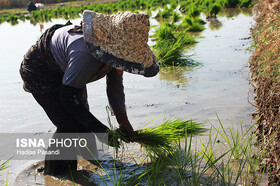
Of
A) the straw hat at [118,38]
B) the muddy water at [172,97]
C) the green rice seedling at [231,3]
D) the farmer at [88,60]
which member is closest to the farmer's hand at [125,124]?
the farmer at [88,60]

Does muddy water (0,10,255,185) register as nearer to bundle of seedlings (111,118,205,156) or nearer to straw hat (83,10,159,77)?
bundle of seedlings (111,118,205,156)

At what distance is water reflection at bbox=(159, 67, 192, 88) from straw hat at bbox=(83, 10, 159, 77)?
8.15 ft

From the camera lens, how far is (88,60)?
1948mm

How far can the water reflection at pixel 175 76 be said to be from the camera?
4.58 metres

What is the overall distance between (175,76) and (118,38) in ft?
9.82

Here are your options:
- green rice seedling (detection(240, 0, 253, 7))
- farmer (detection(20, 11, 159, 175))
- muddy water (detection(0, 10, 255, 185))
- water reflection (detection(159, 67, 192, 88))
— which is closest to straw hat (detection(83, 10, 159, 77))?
farmer (detection(20, 11, 159, 175))

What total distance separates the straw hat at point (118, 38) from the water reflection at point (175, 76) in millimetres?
2484

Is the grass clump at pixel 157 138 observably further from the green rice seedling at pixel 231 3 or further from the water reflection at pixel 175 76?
the green rice seedling at pixel 231 3

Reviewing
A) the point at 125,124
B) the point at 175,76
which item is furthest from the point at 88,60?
the point at 175,76

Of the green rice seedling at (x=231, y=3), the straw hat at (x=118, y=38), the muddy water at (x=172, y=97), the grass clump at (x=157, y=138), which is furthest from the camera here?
the green rice seedling at (x=231, y=3)

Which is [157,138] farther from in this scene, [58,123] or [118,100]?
[58,123]

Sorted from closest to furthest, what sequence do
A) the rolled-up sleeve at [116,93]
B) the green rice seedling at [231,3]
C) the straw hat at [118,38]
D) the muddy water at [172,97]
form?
1. the straw hat at [118,38]
2. the rolled-up sleeve at [116,93]
3. the muddy water at [172,97]
4. the green rice seedling at [231,3]

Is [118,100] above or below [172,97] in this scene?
above

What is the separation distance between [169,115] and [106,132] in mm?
1328
